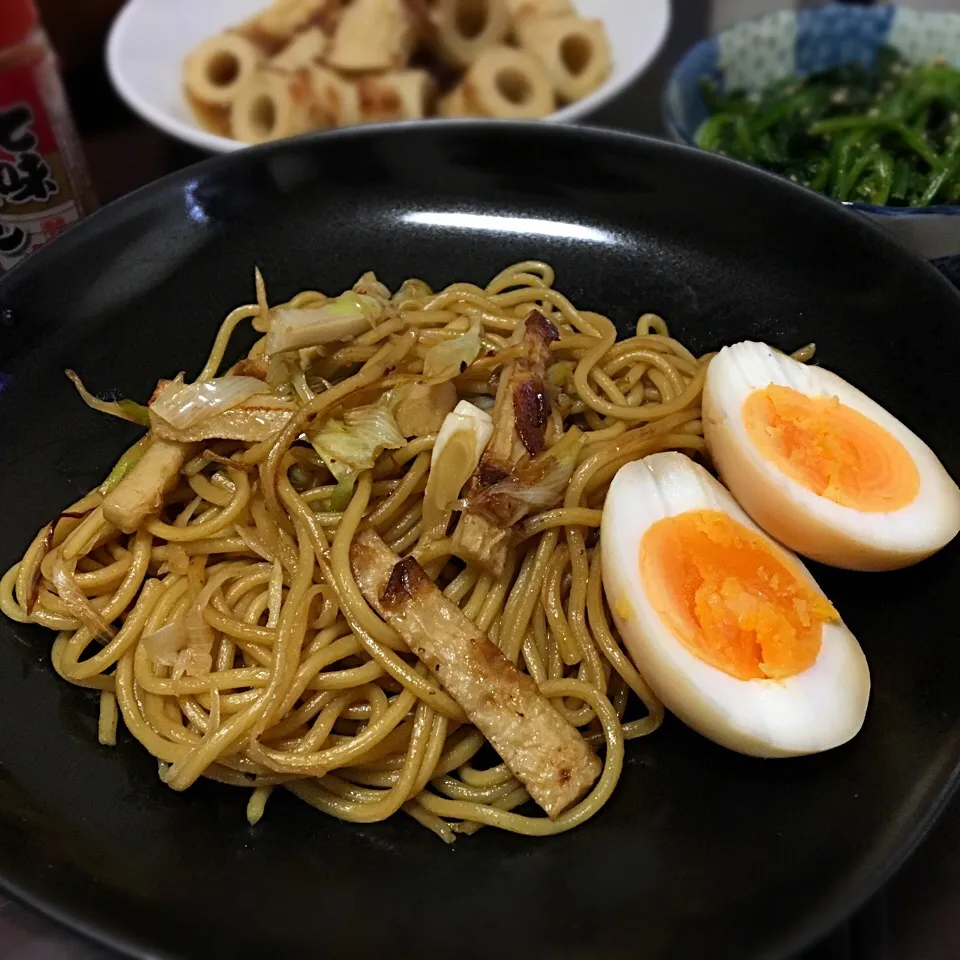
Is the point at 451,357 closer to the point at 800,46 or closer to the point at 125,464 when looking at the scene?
the point at 125,464

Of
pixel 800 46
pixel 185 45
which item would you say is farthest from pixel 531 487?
pixel 185 45

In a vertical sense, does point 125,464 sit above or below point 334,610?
above

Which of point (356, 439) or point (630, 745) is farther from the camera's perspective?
point (356, 439)

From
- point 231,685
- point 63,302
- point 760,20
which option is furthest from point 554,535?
point 760,20

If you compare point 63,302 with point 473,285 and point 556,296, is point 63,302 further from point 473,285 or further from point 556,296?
point 556,296

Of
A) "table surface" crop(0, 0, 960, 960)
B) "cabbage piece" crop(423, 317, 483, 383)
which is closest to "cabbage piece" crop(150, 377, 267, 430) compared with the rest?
"cabbage piece" crop(423, 317, 483, 383)
